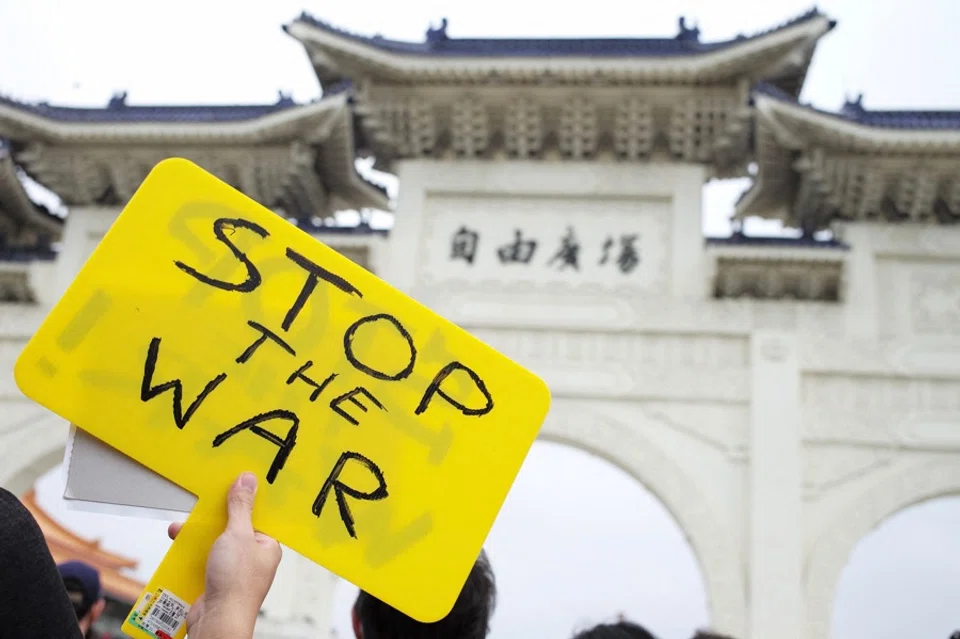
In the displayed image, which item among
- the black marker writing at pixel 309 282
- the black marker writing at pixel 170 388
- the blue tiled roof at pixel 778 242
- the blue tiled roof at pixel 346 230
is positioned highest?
the black marker writing at pixel 309 282

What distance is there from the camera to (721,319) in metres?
6.90

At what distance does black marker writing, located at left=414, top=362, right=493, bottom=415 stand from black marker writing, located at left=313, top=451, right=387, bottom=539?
11 cm

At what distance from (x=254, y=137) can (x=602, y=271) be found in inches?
129

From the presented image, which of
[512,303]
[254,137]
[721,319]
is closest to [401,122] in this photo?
[254,137]

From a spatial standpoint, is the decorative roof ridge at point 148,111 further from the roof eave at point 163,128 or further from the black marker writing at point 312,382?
the black marker writing at point 312,382

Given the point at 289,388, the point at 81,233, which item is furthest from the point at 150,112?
the point at 289,388

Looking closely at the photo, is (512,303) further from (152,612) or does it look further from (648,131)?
(152,612)

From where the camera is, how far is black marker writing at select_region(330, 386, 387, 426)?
127 cm

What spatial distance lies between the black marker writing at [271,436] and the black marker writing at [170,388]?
0.06m

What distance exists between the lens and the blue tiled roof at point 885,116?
22.5 feet

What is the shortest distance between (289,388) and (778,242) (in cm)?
637

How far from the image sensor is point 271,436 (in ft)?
4.05

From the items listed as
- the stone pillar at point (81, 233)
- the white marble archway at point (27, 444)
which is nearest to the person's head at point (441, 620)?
the white marble archway at point (27, 444)

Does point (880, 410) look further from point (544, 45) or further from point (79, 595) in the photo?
point (79, 595)
